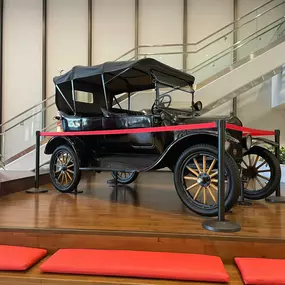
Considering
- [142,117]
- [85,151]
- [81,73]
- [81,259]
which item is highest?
[81,73]

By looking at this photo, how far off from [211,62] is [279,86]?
188 centimetres

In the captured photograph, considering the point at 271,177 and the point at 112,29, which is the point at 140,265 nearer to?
the point at 271,177

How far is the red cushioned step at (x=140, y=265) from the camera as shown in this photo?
6.00ft

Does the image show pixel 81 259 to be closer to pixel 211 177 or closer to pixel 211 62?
pixel 211 177

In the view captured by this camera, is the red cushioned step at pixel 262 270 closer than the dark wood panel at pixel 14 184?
Yes

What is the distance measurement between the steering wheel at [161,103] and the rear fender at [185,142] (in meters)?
0.61

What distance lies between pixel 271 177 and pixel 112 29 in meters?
7.27

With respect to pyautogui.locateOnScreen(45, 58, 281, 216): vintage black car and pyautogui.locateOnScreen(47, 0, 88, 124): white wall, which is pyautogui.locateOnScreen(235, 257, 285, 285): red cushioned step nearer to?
pyautogui.locateOnScreen(45, 58, 281, 216): vintage black car

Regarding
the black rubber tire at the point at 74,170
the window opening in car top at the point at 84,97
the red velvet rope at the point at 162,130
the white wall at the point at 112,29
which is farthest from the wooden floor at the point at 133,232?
the white wall at the point at 112,29

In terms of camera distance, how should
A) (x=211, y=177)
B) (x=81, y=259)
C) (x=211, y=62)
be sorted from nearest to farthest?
(x=81, y=259) → (x=211, y=177) → (x=211, y=62)

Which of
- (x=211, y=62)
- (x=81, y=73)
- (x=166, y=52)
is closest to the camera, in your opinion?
(x=81, y=73)

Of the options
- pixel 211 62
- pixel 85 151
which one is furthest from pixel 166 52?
pixel 85 151

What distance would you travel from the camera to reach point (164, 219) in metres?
2.63

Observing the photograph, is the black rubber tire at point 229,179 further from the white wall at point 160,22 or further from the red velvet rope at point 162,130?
the white wall at point 160,22
